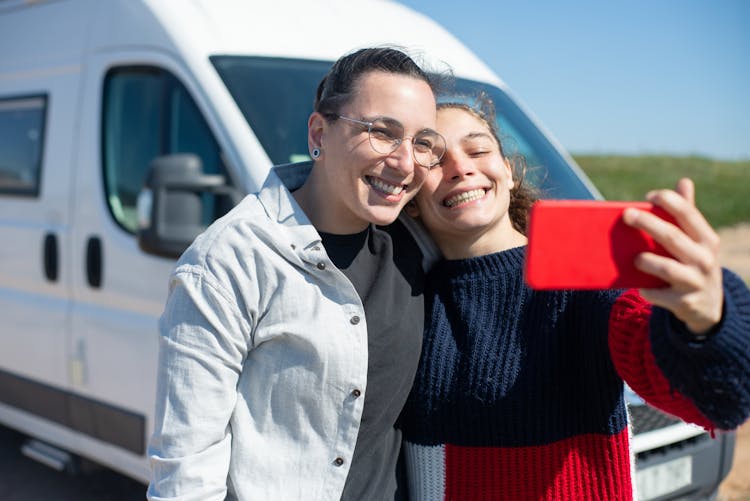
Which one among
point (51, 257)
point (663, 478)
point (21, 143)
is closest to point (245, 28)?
point (51, 257)

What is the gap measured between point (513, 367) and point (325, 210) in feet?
1.75

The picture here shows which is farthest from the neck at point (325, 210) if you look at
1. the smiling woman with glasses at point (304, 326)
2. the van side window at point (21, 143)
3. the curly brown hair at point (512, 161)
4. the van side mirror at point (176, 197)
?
the van side window at point (21, 143)

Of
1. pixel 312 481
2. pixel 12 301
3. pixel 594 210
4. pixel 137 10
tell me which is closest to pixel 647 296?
pixel 594 210

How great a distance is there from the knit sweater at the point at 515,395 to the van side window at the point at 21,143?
2775 mm

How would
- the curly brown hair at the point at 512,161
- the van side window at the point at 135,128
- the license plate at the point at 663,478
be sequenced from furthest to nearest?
the van side window at the point at 135,128 < the license plate at the point at 663,478 < the curly brown hair at the point at 512,161

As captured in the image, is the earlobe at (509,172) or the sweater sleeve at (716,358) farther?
the earlobe at (509,172)

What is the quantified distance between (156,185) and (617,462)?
1.70 meters

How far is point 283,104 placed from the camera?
3170 millimetres

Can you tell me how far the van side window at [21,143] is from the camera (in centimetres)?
401

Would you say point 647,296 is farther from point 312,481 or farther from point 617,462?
point 312,481

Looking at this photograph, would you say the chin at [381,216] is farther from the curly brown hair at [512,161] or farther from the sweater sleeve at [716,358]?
the sweater sleeve at [716,358]

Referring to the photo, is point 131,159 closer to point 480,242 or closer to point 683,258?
point 480,242

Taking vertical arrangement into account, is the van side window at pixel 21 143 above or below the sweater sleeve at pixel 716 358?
above

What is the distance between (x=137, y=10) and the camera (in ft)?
11.3
